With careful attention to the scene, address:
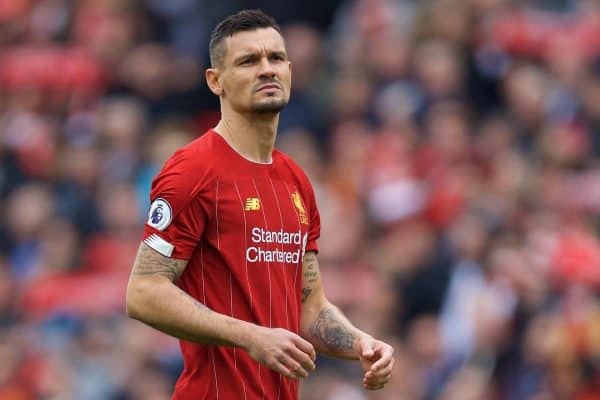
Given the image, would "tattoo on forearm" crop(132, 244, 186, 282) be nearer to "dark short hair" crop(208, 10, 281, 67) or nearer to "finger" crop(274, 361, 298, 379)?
"finger" crop(274, 361, 298, 379)

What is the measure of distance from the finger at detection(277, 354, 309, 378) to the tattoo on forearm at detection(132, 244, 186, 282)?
656 mm

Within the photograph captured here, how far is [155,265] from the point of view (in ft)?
21.1

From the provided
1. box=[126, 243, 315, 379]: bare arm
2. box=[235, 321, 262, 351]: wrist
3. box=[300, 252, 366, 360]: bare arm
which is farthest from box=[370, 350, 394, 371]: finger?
box=[235, 321, 262, 351]: wrist

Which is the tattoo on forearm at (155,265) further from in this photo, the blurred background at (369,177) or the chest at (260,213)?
the blurred background at (369,177)

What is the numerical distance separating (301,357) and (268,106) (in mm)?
1158

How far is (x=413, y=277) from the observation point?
11.8 metres

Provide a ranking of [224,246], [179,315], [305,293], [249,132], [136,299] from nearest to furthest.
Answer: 1. [179,315]
2. [136,299]
3. [224,246]
4. [249,132]
5. [305,293]

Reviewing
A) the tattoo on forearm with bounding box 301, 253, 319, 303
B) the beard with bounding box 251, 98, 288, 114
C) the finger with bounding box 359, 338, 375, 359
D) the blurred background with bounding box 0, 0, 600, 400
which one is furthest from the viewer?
the blurred background with bounding box 0, 0, 600, 400

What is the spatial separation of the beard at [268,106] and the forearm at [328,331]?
94 centimetres

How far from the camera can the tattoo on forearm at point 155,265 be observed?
644 cm

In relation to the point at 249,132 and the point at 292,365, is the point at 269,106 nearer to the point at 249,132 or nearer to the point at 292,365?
the point at 249,132

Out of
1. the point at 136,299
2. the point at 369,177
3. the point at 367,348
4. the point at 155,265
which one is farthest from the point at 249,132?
the point at 369,177

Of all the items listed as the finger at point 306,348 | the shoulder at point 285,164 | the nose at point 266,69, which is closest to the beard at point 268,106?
the nose at point 266,69

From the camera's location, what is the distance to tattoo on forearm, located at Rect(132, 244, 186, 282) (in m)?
6.44
